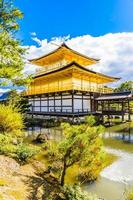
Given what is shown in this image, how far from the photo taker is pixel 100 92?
3503 cm

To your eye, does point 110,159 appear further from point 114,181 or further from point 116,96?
point 116,96

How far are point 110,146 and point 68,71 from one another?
1557 cm

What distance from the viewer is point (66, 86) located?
3123cm

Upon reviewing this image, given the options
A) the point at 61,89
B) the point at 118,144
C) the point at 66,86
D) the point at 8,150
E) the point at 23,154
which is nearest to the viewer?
the point at 23,154

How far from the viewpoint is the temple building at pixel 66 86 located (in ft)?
101

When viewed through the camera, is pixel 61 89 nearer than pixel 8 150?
No

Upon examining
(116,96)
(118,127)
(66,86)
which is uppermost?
(66,86)

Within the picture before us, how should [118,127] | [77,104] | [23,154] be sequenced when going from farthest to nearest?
[77,104], [118,127], [23,154]

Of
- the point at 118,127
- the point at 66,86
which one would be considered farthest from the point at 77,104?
the point at 118,127

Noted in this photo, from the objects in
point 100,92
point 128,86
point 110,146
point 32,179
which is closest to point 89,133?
point 32,179

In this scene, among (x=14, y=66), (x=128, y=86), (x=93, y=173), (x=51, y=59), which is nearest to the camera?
(x=93, y=173)

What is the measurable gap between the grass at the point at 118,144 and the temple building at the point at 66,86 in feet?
33.6

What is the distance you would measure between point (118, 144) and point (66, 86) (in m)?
14.9

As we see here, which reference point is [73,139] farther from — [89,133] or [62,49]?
[62,49]
